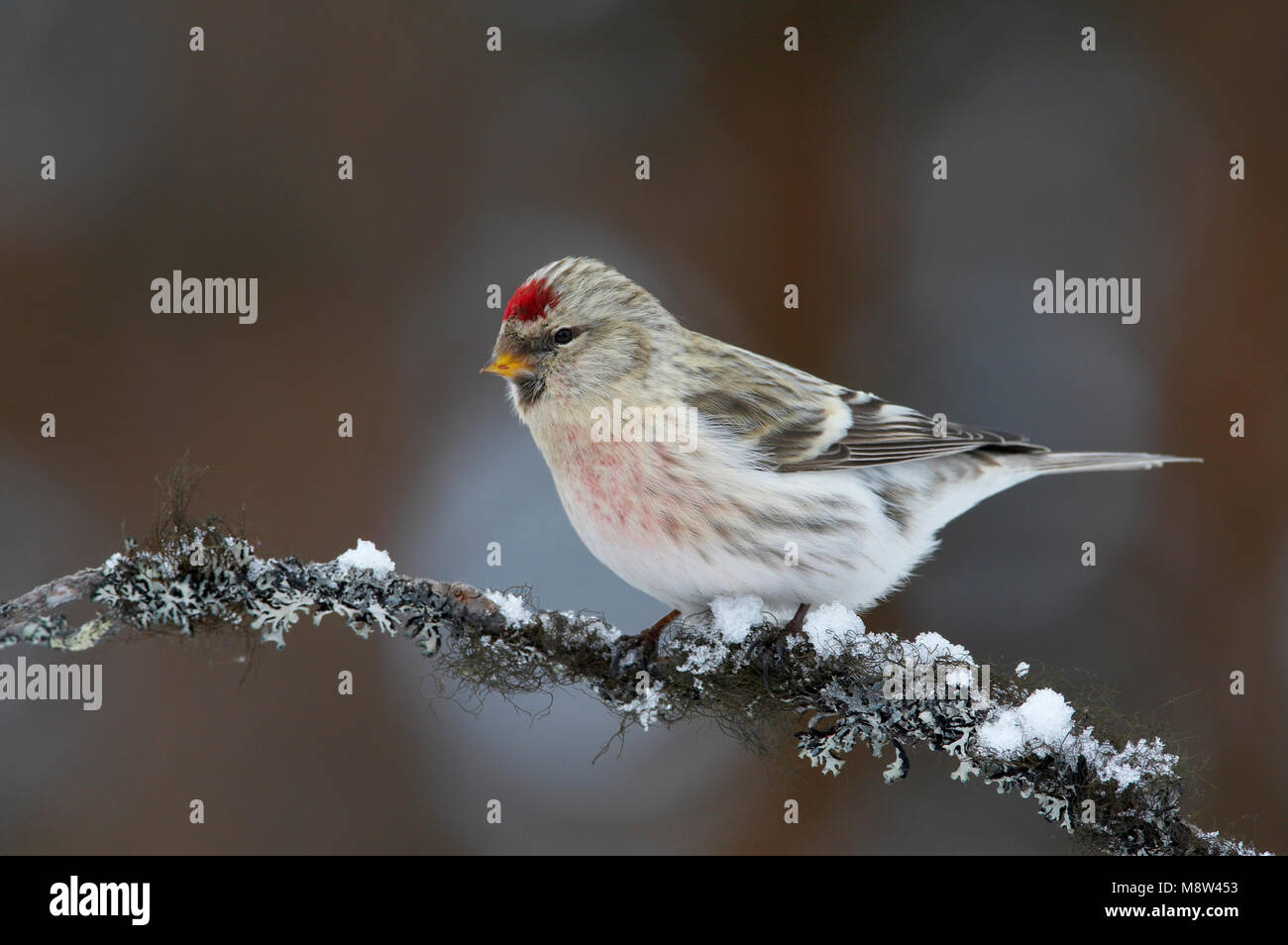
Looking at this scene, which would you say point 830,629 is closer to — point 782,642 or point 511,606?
point 782,642

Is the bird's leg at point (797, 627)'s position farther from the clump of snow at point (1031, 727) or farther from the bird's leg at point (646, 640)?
the clump of snow at point (1031, 727)

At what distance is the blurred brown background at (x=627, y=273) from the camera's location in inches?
137

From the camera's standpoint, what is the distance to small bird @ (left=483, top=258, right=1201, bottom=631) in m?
2.32

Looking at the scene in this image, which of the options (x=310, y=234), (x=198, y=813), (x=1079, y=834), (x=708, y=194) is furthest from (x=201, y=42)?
(x=1079, y=834)

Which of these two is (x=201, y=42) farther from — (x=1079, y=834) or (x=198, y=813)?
(x=1079, y=834)

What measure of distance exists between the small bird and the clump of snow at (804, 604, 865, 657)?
0.82 feet

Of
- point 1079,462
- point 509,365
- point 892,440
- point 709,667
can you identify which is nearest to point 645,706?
point 709,667

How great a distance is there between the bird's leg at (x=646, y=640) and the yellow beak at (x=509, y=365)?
0.67 metres

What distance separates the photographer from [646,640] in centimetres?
202

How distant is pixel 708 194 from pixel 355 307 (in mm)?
1368

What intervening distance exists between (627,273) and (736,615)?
1.98m

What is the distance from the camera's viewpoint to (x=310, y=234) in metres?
3.80

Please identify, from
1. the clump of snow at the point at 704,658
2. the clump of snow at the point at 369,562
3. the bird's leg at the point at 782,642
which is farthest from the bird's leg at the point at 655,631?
the clump of snow at the point at 369,562

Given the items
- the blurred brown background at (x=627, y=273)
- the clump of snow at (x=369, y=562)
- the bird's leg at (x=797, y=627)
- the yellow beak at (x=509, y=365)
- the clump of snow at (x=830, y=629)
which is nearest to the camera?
the clump of snow at (x=369, y=562)
